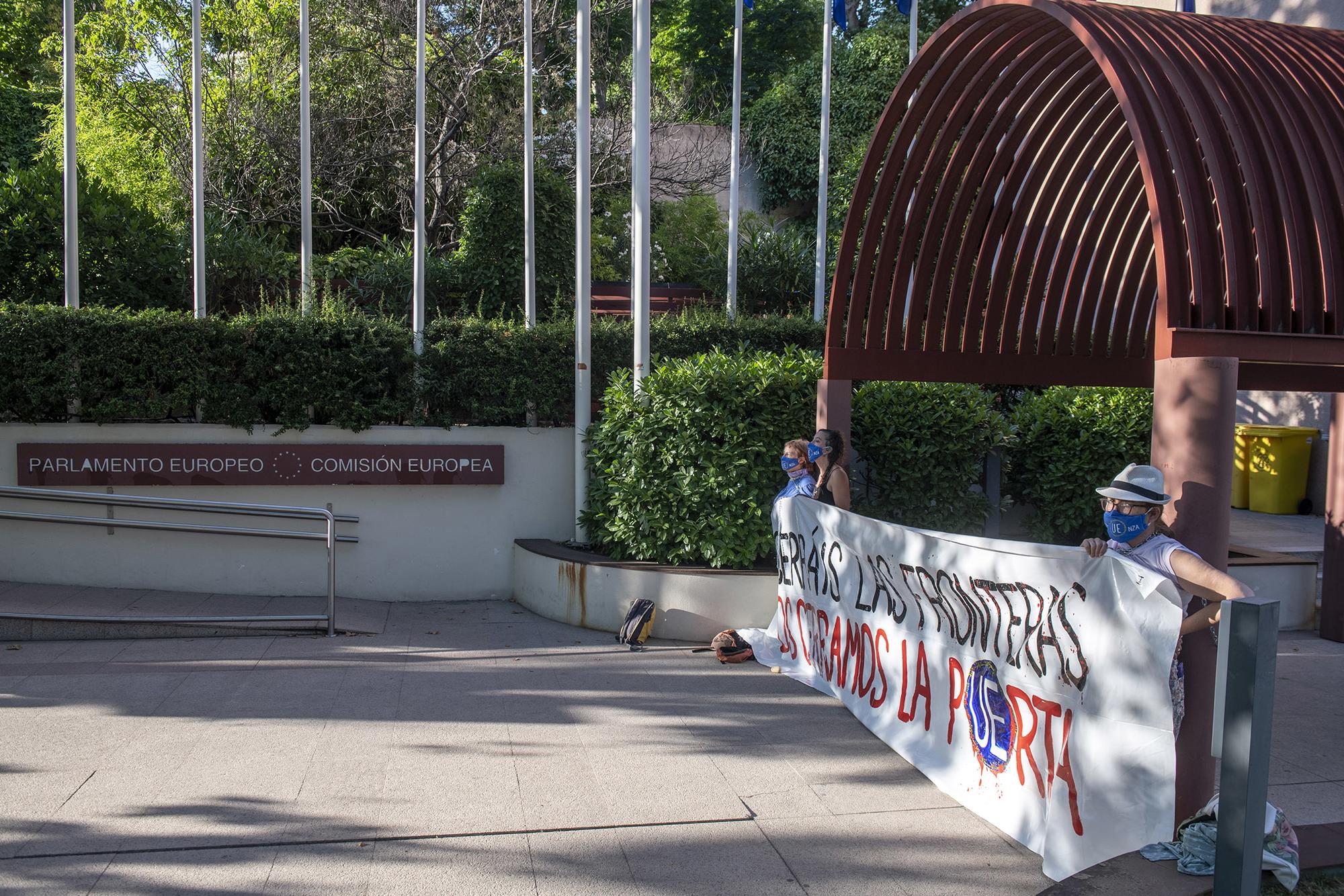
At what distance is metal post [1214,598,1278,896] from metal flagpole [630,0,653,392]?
643 cm

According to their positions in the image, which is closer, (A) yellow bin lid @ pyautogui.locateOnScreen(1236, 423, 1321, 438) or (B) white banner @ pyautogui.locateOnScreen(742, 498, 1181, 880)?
(B) white banner @ pyautogui.locateOnScreen(742, 498, 1181, 880)

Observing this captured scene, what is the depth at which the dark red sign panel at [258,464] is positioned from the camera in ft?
30.0

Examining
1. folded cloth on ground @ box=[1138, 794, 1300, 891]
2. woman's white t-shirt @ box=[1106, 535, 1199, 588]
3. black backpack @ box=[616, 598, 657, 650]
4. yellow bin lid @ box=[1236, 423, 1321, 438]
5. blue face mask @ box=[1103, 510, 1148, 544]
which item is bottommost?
black backpack @ box=[616, 598, 657, 650]

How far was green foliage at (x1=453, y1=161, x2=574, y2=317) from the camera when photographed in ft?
43.5

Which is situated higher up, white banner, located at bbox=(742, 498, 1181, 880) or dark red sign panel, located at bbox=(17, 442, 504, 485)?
dark red sign panel, located at bbox=(17, 442, 504, 485)

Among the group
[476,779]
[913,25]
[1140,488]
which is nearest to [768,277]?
[913,25]

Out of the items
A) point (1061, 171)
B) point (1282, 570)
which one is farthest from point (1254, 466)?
point (1061, 171)

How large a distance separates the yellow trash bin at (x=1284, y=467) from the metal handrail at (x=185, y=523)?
972 centimetres

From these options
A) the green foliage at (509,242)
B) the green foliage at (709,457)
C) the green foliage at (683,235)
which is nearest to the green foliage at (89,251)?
the green foliage at (509,242)

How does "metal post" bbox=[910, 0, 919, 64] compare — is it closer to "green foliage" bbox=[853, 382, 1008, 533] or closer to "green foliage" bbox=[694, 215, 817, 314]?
"green foliage" bbox=[694, 215, 817, 314]

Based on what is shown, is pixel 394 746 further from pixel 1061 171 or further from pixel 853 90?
pixel 853 90

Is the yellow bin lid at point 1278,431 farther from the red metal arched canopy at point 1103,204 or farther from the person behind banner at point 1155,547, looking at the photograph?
the person behind banner at point 1155,547

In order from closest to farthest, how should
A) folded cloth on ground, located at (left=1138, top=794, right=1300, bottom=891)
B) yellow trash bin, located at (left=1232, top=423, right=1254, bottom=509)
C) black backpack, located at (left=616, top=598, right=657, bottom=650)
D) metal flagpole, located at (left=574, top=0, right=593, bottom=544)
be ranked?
1. folded cloth on ground, located at (left=1138, top=794, right=1300, bottom=891)
2. black backpack, located at (left=616, top=598, right=657, bottom=650)
3. metal flagpole, located at (left=574, top=0, right=593, bottom=544)
4. yellow trash bin, located at (left=1232, top=423, right=1254, bottom=509)

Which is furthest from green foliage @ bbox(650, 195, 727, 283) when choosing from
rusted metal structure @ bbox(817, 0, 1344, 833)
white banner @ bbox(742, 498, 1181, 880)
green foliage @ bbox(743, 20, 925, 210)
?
white banner @ bbox(742, 498, 1181, 880)
